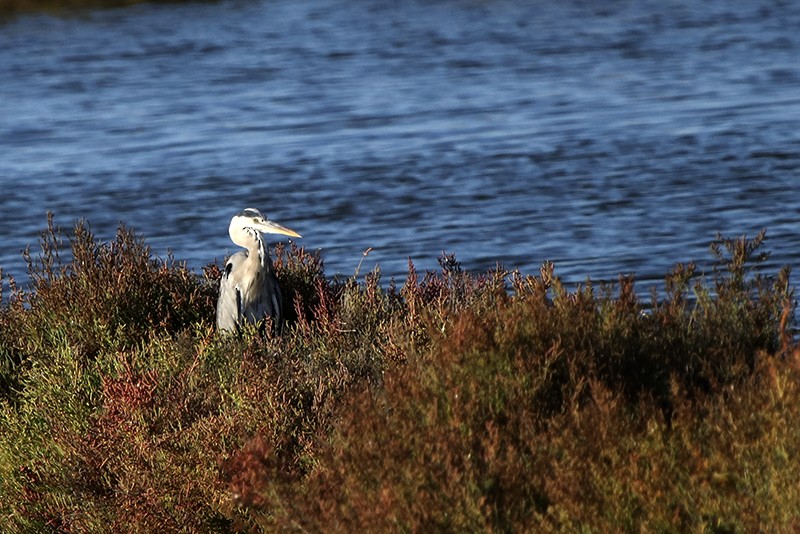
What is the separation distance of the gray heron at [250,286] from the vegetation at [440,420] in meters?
0.52

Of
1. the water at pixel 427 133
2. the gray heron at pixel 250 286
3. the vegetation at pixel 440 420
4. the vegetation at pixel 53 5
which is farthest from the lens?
the vegetation at pixel 53 5

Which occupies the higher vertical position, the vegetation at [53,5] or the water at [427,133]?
the vegetation at [53,5]

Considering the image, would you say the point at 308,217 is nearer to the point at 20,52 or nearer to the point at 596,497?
the point at 596,497

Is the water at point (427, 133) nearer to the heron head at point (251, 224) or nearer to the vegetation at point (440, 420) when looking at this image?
the heron head at point (251, 224)

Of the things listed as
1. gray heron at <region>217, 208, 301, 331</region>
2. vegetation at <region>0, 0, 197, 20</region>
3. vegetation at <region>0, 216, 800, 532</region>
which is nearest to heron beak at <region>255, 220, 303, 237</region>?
gray heron at <region>217, 208, 301, 331</region>

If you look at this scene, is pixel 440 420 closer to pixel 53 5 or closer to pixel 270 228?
pixel 270 228

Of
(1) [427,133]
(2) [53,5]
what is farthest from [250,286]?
(2) [53,5]

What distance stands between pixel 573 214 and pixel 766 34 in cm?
1174

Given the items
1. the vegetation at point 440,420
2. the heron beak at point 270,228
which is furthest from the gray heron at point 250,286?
the vegetation at point 440,420

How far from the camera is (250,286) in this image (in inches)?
298

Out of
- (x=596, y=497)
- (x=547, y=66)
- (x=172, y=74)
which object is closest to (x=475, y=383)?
(x=596, y=497)

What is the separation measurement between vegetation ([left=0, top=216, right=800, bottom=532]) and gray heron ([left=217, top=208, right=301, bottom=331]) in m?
0.52

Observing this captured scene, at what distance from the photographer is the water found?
11.8 m

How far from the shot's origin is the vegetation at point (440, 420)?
14.6ft
